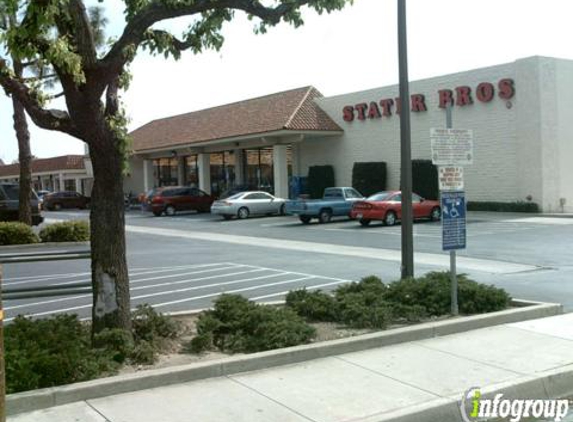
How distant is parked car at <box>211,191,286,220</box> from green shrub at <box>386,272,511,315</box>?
77.7 feet

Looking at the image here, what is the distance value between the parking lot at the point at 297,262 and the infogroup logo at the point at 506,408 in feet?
13.6

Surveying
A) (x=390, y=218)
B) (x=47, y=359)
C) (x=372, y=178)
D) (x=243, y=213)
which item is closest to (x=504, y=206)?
(x=390, y=218)

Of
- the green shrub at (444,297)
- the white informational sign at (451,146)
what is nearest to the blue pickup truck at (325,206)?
the green shrub at (444,297)

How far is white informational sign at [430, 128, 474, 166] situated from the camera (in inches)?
317

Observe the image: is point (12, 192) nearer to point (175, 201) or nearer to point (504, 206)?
point (175, 201)

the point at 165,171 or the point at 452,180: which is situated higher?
the point at 165,171

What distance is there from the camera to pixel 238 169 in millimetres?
44656

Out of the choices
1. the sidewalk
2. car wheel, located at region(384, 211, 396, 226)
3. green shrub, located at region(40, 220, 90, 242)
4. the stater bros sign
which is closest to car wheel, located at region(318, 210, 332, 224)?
car wheel, located at region(384, 211, 396, 226)

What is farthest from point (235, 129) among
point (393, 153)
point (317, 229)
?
point (317, 229)

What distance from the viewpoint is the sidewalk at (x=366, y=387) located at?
514cm

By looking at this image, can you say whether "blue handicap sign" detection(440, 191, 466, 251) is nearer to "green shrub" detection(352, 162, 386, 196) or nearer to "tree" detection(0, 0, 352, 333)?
"tree" detection(0, 0, 352, 333)

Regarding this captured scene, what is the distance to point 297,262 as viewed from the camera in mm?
15312

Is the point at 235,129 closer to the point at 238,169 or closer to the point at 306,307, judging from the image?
the point at 238,169

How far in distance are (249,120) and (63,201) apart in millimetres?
20130
